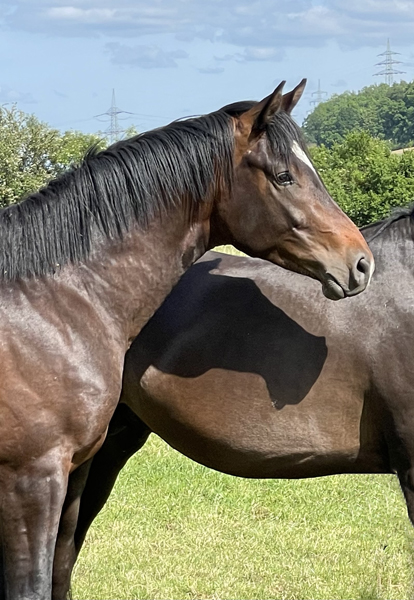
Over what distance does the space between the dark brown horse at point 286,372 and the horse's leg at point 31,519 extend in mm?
781

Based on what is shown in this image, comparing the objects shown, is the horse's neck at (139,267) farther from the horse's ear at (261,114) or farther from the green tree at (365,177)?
the green tree at (365,177)

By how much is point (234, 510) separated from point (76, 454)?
110 inches

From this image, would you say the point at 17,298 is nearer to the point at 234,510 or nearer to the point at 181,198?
the point at 181,198

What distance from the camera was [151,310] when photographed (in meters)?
3.08

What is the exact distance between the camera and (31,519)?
9.04 feet

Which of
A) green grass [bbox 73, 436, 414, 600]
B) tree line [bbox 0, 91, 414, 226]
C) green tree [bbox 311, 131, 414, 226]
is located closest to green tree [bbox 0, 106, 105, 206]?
tree line [bbox 0, 91, 414, 226]

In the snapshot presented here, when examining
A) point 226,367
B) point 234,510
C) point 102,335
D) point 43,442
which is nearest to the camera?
point 43,442

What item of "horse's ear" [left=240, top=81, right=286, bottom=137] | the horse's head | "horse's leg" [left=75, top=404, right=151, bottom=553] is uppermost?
"horse's ear" [left=240, top=81, right=286, bottom=137]

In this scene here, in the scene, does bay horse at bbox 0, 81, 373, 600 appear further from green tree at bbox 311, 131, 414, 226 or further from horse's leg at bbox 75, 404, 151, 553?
→ green tree at bbox 311, 131, 414, 226

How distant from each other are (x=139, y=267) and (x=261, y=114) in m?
0.72

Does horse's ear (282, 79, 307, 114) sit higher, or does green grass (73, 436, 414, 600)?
horse's ear (282, 79, 307, 114)

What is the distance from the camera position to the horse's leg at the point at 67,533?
3365 mm

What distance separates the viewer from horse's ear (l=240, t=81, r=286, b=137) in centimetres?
288

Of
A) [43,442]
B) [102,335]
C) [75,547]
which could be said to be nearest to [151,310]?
[102,335]
